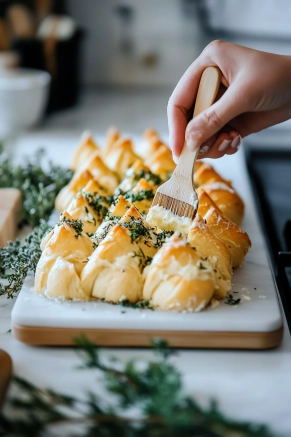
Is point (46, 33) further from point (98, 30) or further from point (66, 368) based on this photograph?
point (66, 368)

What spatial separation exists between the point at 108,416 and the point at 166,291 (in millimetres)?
285

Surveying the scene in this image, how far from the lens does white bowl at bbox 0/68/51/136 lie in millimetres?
2354

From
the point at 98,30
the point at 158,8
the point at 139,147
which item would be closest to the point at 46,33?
the point at 98,30

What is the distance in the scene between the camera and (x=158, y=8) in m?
3.25

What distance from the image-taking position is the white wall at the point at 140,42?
3.27 m

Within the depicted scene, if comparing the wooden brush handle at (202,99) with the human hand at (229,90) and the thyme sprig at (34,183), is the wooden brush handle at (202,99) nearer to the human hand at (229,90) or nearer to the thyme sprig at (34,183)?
the human hand at (229,90)

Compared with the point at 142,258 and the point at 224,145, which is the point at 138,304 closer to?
the point at 142,258

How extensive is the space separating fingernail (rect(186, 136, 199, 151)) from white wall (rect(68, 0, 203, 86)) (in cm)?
230

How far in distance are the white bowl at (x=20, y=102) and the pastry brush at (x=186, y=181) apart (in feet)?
4.32

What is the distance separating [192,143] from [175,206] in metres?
0.13

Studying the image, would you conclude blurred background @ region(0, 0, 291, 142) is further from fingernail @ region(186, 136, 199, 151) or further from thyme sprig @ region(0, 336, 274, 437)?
thyme sprig @ region(0, 336, 274, 437)

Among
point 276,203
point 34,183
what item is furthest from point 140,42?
point 276,203

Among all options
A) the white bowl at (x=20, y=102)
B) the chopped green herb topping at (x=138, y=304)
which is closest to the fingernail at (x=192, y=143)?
the chopped green herb topping at (x=138, y=304)

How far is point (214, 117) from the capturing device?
1134 mm
